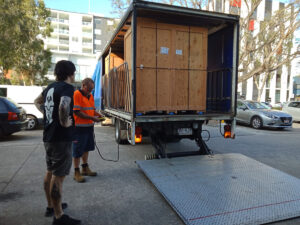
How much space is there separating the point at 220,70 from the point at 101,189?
12.4 ft

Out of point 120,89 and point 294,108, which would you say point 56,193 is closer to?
point 120,89

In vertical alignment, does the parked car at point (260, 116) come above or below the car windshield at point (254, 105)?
below

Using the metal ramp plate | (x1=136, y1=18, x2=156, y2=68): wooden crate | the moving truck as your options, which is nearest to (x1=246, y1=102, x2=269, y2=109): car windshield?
the moving truck

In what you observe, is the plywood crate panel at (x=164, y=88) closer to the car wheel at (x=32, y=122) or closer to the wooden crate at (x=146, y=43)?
the wooden crate at (x=146, y=43)

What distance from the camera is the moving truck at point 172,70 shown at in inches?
171

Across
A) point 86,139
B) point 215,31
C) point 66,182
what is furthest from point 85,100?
point 215,31

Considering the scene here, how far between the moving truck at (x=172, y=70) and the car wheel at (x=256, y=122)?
264 inches

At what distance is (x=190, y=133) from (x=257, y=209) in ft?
7.55

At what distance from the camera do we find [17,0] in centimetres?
1428

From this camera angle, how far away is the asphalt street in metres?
Result: 2.82

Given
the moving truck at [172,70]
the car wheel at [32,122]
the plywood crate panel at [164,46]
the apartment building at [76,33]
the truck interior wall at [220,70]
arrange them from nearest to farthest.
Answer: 1. the moving truck at [172,70]
2. the plywood crate panel at [164,46]
3. the truck interior wall at [220,70]
4. the car wheel at [32,122]
5. the apartment building at [76,33]

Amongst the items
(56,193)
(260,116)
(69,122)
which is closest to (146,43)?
(69,122)

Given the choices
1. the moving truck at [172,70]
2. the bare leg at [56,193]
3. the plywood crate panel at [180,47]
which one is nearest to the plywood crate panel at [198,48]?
the moving truck at [172,70]

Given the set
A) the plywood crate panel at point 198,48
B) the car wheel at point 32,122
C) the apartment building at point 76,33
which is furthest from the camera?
the apartment building at point 76,33
